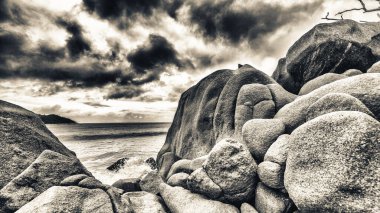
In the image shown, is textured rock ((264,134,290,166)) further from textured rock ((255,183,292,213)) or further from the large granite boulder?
the large granite boulder

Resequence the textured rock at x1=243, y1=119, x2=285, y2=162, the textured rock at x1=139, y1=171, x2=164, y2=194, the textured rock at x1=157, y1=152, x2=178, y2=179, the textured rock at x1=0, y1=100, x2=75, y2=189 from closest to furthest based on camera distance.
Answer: the textured rock at x1=243, y1=119, x2=285, y2=162, the textured rock at x1=0, y1=100, x2=75, y2=189, the textured rock at x1=139, y1=171, x2=164, y2=194, the textured rock at x1=157, y1=152, x2=178, y2=179

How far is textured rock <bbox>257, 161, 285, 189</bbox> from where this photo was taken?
25.7 feet

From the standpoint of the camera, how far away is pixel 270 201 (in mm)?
7824

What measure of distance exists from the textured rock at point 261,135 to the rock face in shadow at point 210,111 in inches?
154

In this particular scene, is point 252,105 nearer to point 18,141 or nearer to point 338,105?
point 338,105

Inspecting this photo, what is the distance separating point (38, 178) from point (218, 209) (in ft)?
24.9

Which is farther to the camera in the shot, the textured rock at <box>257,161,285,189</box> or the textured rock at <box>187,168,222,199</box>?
the textured rock at <box>187,168,222,199</box>

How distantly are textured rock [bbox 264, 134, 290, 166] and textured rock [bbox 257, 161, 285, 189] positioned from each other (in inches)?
7.2

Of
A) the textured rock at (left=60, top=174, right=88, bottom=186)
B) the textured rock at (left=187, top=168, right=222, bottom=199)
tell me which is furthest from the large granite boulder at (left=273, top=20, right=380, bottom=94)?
the textured rock at (left=60, top=174, right=88, bottom=186)

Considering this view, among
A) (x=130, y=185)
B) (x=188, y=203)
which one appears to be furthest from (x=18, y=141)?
(x=188, y=203)

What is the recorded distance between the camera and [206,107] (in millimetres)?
17453

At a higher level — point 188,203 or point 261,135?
point 261,135

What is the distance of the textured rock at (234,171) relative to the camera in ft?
28.6

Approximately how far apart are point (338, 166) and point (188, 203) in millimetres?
5852
